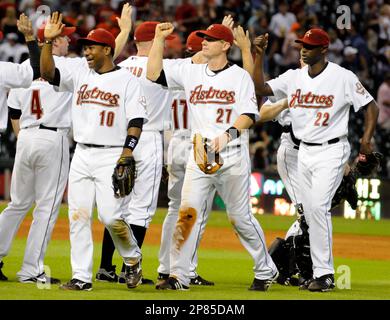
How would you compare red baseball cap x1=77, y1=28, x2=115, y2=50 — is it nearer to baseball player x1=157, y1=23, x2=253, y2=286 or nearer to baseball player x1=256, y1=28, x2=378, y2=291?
baseball player x1=157, y1=23, x2=253, y2=286

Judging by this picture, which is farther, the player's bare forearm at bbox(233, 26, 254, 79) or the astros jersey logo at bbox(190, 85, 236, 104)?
the player's bare forearm at bbox(233, 26, 254, 79)

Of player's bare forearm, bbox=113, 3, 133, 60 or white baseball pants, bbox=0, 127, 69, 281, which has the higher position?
player's bare forearm, bbox=113, 3, 133, 60

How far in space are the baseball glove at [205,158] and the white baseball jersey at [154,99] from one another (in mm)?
1149

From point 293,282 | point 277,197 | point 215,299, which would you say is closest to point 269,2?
point 277,197

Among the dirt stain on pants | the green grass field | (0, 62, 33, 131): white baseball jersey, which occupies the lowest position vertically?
the green grass field

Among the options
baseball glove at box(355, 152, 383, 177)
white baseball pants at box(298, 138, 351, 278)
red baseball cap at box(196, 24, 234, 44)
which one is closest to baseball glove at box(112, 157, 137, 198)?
red baseball cap at box(196, 24, 234, 44)

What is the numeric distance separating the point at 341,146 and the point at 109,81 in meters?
2.23

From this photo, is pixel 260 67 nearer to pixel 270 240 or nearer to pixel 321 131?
pixel 321 131

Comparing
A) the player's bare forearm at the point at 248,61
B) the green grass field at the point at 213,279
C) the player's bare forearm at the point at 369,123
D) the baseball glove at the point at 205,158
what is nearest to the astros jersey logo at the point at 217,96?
the baseball glove at the point at 205,158

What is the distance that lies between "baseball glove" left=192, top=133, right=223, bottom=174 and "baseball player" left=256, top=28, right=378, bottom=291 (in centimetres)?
99

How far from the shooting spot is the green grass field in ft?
30.7

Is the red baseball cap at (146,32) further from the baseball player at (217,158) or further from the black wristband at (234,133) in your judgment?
the black wristband at (234,133)

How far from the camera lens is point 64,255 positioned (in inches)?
509

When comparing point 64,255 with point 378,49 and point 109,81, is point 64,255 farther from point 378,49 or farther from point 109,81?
point 378,49
